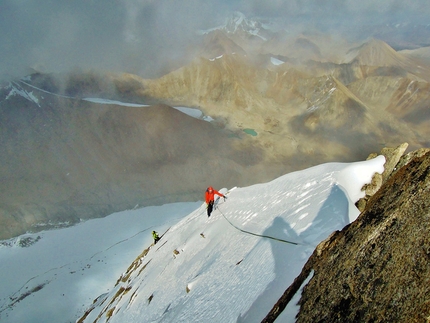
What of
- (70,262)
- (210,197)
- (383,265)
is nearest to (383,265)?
(383,265)

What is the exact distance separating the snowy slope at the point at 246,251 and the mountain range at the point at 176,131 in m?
29.1

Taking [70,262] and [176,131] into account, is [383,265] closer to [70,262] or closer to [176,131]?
[70,262]

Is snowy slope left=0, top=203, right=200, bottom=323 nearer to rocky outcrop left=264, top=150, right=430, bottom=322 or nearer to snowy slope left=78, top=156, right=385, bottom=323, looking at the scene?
snowy slope left=78, top=156, right=385, bottom=323

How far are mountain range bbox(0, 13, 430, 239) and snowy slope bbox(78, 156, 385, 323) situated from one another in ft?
95.6

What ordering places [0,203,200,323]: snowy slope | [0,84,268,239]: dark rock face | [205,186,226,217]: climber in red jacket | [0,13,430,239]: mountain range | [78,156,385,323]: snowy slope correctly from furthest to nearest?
[0,13,430,239]: mountain range, [0,84,268,239]: dark rock face, [0,203,200,323]: snowy slope, [205,186,226,217]: climber in red jacket, [78,156,385,323]: snowy slope

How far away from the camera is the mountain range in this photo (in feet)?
145

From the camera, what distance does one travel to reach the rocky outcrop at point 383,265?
339 cm

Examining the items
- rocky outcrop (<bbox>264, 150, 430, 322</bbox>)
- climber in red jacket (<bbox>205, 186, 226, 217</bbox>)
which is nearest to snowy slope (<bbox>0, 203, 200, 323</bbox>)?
climber in red jacket (<bbox>205, 186, 226, 217</bbox>)

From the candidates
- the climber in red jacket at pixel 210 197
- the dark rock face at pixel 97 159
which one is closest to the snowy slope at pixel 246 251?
the climber in red jacket at pixel 210 197

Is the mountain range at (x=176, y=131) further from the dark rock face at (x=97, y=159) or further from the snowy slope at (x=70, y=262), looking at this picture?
the snowy slope at (x=70, y=262)

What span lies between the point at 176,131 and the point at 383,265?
5351 centimetres

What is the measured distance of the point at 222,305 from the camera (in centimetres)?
844

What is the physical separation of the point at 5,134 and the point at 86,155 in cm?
1197

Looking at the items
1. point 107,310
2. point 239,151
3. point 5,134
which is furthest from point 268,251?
point 5,134
